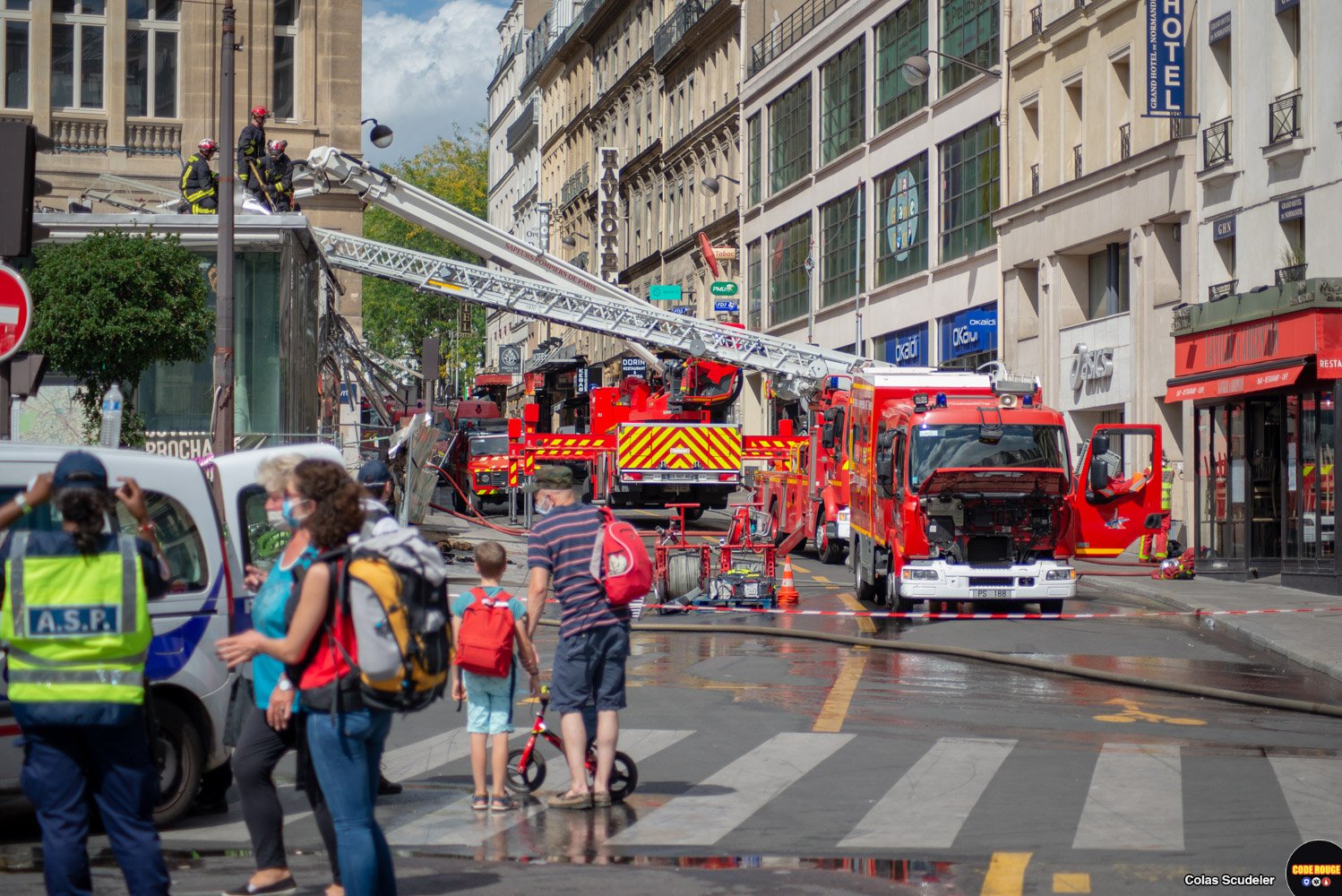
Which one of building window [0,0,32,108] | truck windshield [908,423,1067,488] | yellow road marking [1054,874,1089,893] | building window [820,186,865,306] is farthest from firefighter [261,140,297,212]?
building window [820,186,865,306]

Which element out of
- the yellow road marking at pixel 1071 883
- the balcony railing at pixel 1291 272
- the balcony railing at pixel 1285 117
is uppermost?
the balcony railing at pixel 1285 117

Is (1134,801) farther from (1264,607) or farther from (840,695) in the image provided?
(1264,607)

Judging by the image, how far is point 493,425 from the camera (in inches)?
2197

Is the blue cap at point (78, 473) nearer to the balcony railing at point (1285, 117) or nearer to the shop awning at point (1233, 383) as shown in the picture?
the shop awning at point (1233, 383)

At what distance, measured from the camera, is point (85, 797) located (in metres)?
6.26

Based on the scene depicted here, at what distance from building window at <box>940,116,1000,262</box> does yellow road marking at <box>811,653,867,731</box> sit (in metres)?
27.5

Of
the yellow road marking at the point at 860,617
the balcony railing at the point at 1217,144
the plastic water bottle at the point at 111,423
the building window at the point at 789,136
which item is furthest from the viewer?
the building window at the point at 789,136

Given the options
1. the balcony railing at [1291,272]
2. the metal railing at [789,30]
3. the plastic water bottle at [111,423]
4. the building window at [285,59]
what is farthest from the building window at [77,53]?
the metal railing at [789,30]

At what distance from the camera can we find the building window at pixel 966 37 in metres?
42.8

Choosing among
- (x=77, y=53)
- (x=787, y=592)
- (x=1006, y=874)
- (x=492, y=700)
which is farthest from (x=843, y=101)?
(x=1006, y=874)

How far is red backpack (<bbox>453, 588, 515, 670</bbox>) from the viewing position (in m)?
9.25

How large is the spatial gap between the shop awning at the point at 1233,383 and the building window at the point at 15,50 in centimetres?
2330

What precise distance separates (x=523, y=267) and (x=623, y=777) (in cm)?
2921

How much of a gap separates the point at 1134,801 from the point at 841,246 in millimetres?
45436
